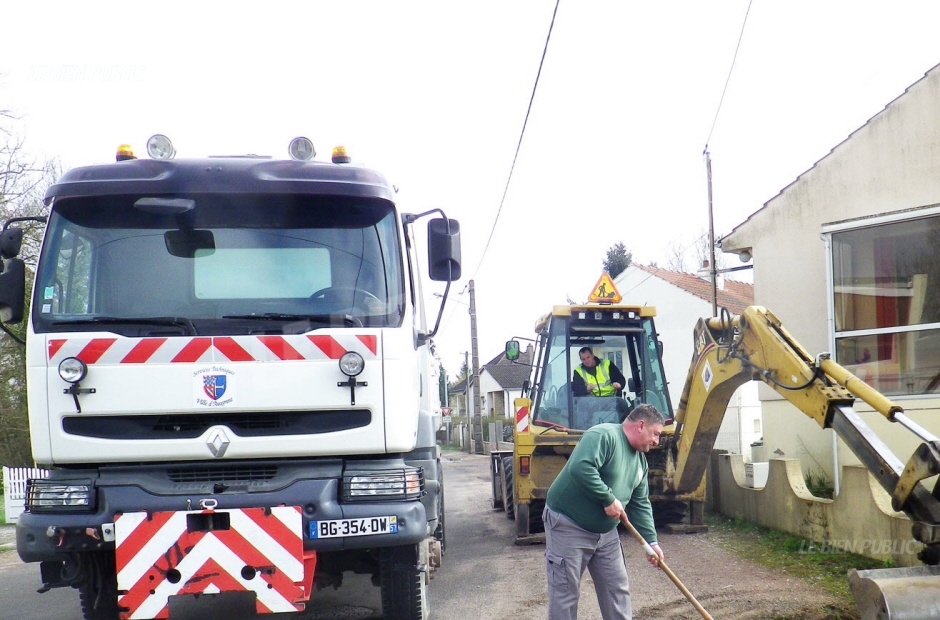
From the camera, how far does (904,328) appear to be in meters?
10.0

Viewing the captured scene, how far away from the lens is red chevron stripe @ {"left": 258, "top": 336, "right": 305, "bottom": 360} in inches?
196

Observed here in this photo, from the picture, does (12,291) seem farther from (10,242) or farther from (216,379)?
(216,379)

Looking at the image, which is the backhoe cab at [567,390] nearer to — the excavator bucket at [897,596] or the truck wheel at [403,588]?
the truck wheel at [403,588]

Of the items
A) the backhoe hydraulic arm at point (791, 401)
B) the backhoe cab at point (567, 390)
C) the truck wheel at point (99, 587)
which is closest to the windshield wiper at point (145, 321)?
the truck wheel at point (99, 587)

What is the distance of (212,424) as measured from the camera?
5.00 metres

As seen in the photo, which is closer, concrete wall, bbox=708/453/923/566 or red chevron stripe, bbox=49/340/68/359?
red chevron stripe, bbox=49/340/68/359

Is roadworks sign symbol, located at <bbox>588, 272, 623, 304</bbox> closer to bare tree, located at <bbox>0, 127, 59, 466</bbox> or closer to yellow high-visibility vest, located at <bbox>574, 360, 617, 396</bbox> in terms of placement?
yellow high-visibility vest, located at <bbox>574, 360, 617, 396</bbox>

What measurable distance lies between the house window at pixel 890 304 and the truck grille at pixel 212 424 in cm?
750

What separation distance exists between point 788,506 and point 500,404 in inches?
2228

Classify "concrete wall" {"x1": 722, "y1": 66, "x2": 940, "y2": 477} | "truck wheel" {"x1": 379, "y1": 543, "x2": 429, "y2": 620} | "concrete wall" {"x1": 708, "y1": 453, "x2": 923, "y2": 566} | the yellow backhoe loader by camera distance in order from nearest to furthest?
the yellow backhoe loader
"truck wheel" {"x1": 379, "y1": 543, "x2": 429, "y2": 620}
"concrete wall" {"x1": 708, "y1": 453, "x2": 923, "y2": 566}
"concrete wall" {"x1": 722, "y1": 66, "x2": 940, "y2": 477}

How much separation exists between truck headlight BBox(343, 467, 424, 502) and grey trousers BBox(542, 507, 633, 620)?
39.8 inches

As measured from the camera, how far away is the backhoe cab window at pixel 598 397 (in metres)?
10.5

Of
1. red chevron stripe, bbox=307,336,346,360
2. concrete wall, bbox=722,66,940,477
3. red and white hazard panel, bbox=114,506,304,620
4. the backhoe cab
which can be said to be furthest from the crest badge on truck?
concrete wall, bbox=722,66,940,477

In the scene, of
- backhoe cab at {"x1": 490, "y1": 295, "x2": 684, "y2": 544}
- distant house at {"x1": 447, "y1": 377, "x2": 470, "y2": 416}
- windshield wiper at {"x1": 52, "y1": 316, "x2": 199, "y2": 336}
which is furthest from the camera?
distant house at {"x1": 447, "y1": 377, "x2": 470, "y2": 416}
